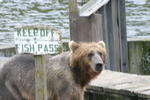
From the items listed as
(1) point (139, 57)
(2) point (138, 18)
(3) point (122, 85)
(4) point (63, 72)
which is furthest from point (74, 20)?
(2) point (138, 18)

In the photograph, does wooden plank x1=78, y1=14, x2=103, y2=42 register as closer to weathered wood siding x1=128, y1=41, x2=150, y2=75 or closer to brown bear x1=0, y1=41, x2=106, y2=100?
brown bear x1=0, y1=41, x2=106, y2=100

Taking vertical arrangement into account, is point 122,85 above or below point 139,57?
below

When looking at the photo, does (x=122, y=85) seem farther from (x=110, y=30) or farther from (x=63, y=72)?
(x=110, y=30)

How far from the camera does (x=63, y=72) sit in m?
7.45

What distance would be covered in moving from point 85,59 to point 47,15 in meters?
14.3

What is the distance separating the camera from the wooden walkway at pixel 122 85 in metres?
7.61

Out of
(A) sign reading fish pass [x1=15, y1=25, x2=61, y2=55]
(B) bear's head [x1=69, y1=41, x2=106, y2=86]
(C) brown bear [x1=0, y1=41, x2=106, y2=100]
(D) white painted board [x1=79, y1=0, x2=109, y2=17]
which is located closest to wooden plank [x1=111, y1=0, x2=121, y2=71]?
(D) white painted board [x1=79, y1=0, x2=109, y2=17]

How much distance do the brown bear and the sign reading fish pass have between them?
96 cm

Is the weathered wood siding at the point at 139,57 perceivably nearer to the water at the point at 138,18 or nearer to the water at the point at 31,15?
the water at the point at 138,18

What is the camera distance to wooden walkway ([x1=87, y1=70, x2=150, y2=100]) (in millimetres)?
7605

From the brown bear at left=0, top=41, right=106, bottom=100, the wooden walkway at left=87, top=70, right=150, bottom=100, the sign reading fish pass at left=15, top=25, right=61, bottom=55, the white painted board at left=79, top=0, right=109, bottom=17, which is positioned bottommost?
the wooden walkway at left=87, top=70, right=150, bottom=100

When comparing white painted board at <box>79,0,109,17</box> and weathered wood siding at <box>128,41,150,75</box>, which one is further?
weathered wood siding at <box>128,41,150,75</box>

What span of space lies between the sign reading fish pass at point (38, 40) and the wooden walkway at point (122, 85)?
1.64 meters

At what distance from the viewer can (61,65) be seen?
7559mm
